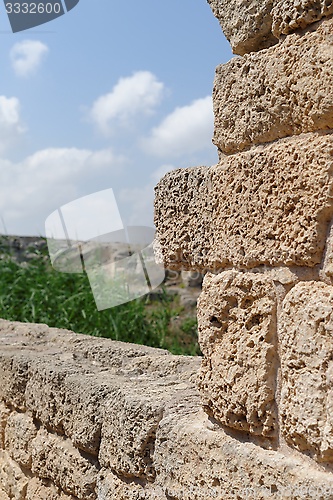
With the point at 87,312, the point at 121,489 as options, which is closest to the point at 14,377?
the point at 121,489

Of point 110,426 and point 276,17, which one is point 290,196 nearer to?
point 276,17

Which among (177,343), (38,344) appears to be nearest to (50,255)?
(177,343)

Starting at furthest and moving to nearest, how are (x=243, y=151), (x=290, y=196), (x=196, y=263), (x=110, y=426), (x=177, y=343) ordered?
(x=177, y=343), (x=110, y=426), (x=196, y=263), (x=243, y=151), (x=290, y=196)

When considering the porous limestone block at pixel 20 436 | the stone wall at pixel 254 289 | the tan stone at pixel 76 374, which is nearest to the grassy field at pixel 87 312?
the tan stone at pixel 76 374

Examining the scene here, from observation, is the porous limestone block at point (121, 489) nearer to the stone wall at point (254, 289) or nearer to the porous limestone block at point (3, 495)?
the stone wall at point (254, 289)

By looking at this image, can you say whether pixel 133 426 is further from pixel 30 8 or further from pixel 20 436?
A: pixel 30 8

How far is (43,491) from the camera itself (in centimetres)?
279

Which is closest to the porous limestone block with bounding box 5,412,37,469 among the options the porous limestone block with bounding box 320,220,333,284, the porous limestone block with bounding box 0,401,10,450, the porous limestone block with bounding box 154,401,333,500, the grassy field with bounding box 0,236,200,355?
the porous limestone block with bounding box 0,401,10,450

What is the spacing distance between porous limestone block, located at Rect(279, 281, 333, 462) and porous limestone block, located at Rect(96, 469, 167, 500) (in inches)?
25.8

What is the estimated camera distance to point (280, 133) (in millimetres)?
1627

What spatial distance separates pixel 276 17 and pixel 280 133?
1.03ft

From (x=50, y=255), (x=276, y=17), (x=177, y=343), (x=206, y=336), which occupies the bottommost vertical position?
(x=177, y=343)

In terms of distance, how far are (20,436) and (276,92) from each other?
2242mm

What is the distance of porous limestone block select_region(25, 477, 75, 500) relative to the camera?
2.66 meters
